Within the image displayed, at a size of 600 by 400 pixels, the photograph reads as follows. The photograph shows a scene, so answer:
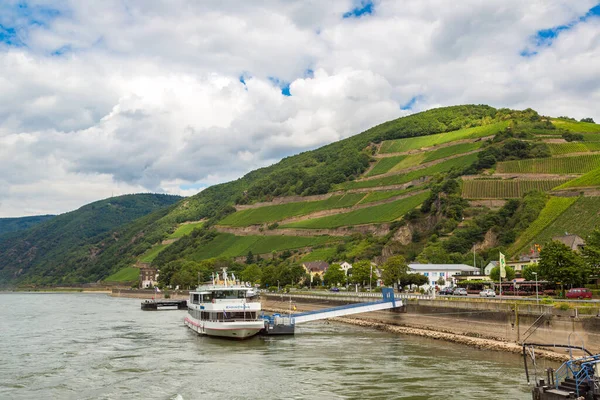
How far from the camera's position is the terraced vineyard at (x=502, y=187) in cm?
11912

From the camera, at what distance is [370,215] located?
150250 millimetres

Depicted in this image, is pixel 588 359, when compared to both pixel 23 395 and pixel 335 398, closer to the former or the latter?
pixel 335 398

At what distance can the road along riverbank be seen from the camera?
3694 centimetres

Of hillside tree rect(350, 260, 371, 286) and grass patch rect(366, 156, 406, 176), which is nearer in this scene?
hillside tree rect(350, 260, 371, 286)

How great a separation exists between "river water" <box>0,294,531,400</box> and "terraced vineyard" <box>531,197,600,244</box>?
44.0m

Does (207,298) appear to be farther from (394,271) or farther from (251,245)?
(251,245)

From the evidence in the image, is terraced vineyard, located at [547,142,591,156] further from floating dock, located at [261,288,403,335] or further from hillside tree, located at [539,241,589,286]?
floating dock, located at [261,288,403,335]

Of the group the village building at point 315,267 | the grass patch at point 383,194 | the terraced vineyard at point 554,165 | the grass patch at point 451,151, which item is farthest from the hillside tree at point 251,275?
the grass patch at point 451,151

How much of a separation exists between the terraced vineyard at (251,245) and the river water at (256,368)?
3928 inches

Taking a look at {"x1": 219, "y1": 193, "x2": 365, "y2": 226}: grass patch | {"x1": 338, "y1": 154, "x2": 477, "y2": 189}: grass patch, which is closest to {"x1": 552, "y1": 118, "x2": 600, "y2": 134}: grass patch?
{"x1": 338, "y1": 154, "x2": 477, "y2": 189}: grass patch

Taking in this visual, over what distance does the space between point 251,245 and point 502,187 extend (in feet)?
255

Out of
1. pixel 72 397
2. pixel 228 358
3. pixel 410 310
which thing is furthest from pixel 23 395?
pixel 410 310

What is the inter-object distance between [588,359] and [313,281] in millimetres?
97908

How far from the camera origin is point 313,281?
394ft
